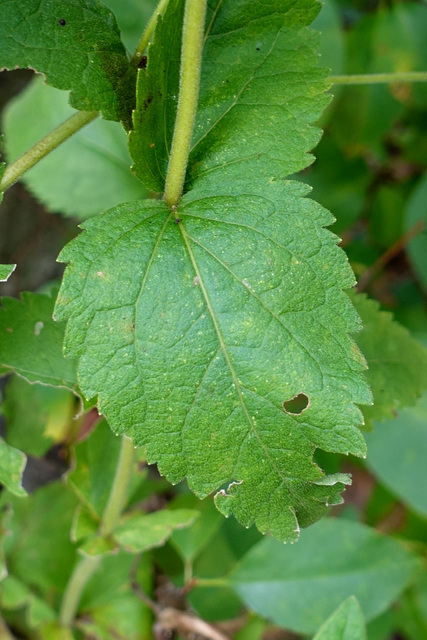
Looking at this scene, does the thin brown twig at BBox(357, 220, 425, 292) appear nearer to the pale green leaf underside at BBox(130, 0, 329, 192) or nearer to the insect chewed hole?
the insect chewed hole

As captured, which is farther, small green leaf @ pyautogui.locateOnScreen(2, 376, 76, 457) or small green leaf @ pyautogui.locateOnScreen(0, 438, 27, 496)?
small green leaf @ pyautogui.locateOnScreen(2, 376, 76, 457)

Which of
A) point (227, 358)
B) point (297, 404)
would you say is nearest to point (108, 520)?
point (227, 358)

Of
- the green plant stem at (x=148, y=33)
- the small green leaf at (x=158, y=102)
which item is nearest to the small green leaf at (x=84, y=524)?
the small green leaf at (x=158, y=102)

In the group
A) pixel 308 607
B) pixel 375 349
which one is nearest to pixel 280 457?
pixel 375 349

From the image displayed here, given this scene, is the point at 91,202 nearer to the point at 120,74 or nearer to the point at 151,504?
the point at 120,74

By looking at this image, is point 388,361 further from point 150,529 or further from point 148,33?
point 148,33

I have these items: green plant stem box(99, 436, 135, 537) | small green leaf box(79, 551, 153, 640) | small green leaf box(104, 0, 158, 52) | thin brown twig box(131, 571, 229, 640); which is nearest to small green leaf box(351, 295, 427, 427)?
green plant stem box(99, 436, 135, 537)
